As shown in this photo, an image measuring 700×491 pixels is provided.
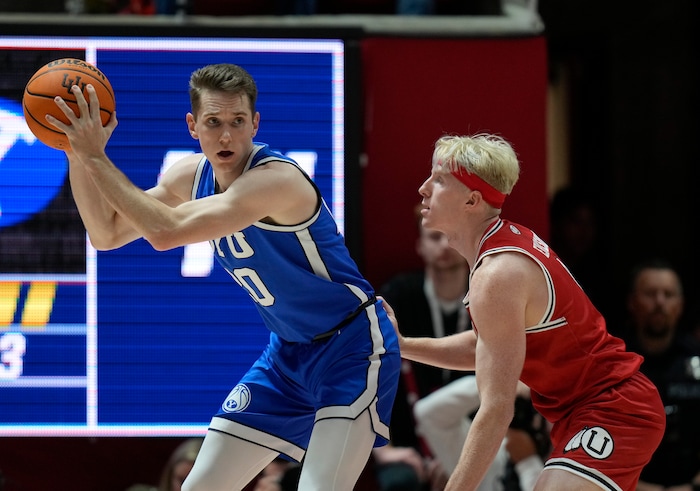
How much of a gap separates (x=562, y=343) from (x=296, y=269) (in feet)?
Result: 3.16

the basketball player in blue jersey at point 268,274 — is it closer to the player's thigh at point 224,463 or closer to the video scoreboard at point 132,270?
the player's thigh at point 224,463

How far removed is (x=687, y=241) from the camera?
8.92 meters

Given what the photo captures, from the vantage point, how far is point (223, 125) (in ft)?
12.3

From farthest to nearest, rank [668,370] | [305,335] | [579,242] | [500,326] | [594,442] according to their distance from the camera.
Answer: [579,242]
[668,370]
[305,335]
[594,442]
[500,326]

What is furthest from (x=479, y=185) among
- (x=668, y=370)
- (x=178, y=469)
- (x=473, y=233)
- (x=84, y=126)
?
(x=668, y=370)

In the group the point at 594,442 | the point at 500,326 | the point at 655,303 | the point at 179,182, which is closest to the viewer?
the point at 500,326

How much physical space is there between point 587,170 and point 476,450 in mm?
6661

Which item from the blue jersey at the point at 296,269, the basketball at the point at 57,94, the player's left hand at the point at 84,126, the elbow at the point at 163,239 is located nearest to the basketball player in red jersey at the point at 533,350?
the blue jersey at the point at 296,269

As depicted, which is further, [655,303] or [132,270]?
[655,303]

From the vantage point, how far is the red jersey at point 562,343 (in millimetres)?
3471

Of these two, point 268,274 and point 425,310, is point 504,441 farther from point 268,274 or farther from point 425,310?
point 268,274

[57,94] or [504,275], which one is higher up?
[57,94]

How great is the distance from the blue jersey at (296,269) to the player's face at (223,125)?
0.31 ft

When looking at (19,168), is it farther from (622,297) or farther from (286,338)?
(622,297)
